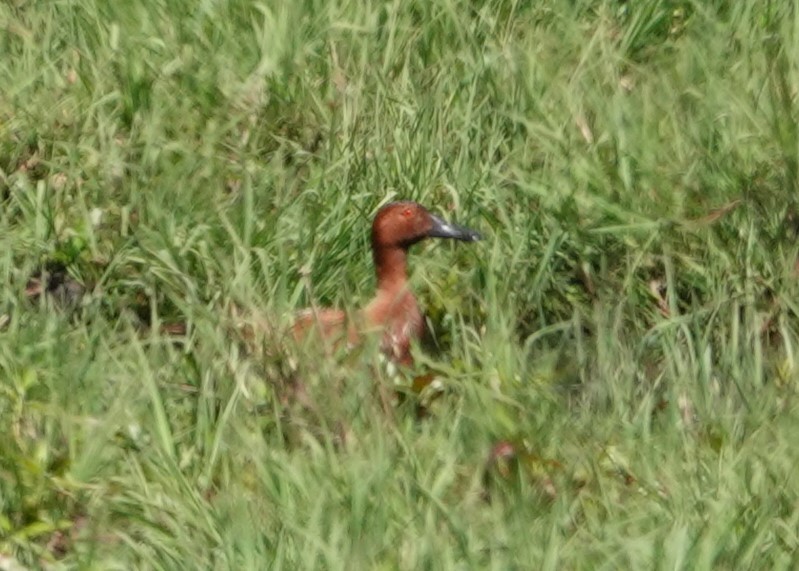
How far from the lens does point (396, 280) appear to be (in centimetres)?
612

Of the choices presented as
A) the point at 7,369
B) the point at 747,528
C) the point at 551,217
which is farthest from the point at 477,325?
the point at 747,528

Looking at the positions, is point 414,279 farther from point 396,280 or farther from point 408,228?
point 408,228

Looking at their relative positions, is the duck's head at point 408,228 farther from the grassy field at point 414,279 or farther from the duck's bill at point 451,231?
the grassy field at point 414,279

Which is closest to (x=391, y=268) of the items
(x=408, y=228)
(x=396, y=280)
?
(x=396, y=280)

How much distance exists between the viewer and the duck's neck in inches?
238

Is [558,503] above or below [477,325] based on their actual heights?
above

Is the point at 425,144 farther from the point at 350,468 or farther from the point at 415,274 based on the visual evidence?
the point at 350,468

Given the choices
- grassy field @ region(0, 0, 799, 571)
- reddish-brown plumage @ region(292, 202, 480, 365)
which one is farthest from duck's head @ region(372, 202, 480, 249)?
grassy field @ region(0, 0, 799, 571)

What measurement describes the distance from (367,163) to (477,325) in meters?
0.77

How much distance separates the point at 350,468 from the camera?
14.3 feet

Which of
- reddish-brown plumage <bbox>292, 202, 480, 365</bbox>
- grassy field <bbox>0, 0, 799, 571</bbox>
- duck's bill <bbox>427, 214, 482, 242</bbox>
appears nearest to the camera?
grassy field <bbox>0, 0, 799, 571</bbox>

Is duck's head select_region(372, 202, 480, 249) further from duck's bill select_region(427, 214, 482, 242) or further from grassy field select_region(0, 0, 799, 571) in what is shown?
grassy field select_region(0, 0, 799, 571)

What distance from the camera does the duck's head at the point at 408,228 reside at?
5977mm

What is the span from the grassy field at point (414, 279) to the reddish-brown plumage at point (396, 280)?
8cm
